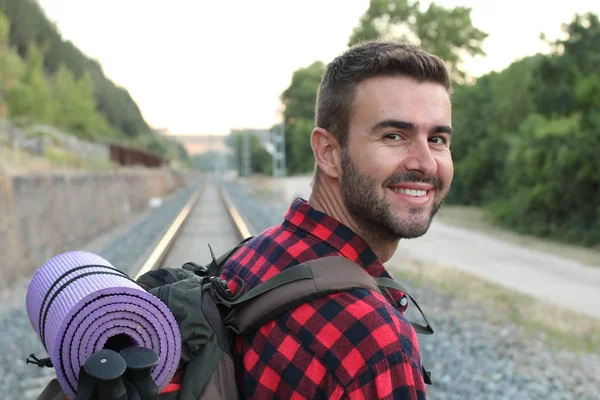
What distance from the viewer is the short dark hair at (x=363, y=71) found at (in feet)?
5.23

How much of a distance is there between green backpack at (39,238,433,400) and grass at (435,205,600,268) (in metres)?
14.1

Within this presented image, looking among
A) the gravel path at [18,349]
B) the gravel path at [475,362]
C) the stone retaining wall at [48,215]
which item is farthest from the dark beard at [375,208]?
the stone retaining wall at [48,215]

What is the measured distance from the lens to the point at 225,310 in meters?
1.63

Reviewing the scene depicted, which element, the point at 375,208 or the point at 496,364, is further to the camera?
the point at 496,364

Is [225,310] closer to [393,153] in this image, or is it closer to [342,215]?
[342,215]

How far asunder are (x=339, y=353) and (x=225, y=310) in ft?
1.29

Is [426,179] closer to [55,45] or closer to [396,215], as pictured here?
[396,215]

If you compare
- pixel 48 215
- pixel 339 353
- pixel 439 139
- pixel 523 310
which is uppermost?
pixel 439 139

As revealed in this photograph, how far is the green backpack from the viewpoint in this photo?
1445 millimetres

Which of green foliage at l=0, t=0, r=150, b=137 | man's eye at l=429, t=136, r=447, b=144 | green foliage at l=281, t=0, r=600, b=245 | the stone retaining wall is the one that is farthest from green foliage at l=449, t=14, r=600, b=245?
green foliage at l=0, t=0, r=150, b=137

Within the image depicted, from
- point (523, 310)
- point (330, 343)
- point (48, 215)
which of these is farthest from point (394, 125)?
point (48, 215)

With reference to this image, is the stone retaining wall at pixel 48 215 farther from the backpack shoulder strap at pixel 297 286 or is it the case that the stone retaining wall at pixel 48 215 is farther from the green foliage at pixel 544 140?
the backpack shoulder strap at pixel 297 286

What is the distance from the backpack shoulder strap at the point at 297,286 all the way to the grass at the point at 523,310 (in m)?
6.12

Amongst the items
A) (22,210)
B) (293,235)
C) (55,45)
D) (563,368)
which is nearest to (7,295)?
(22,210)
